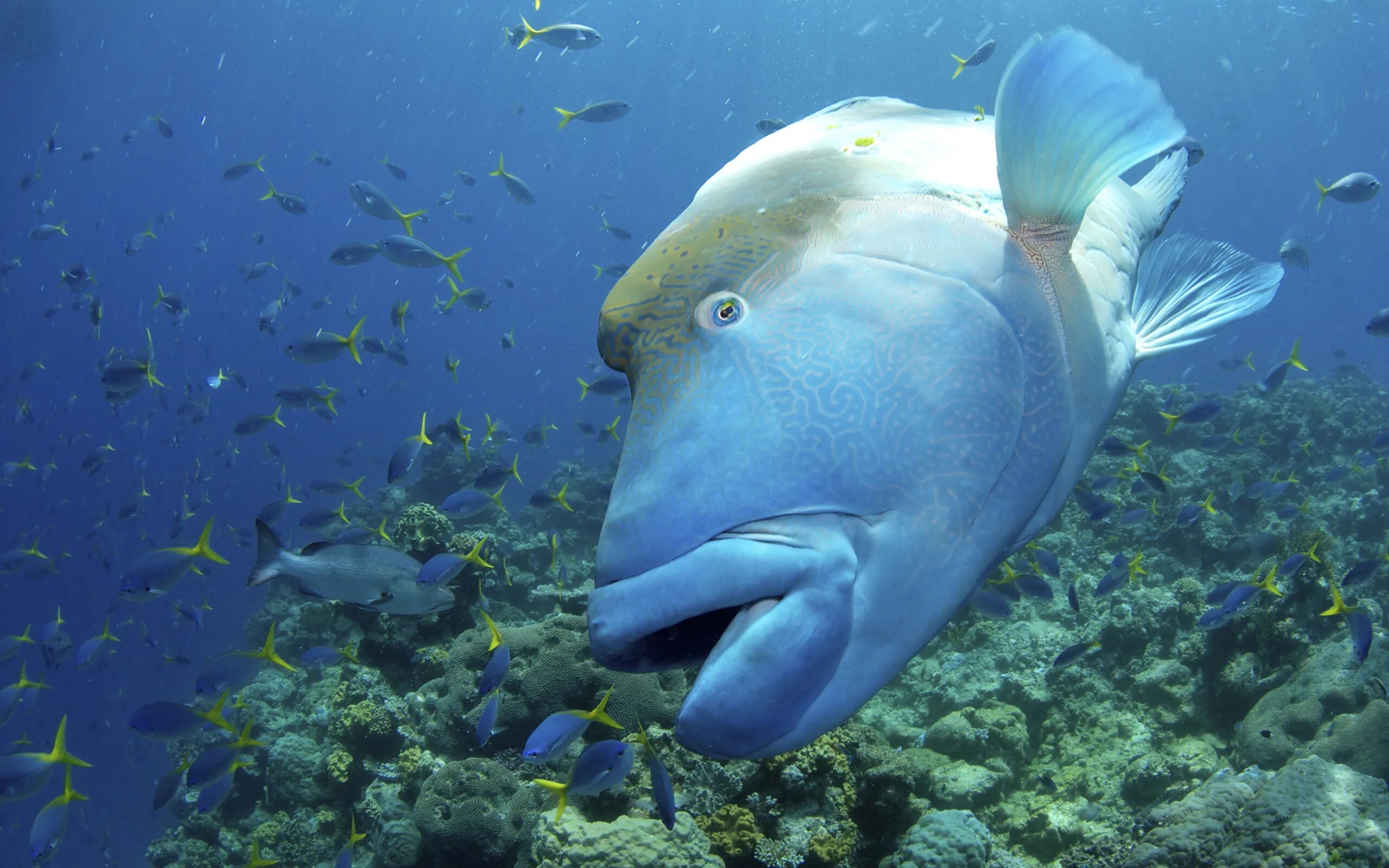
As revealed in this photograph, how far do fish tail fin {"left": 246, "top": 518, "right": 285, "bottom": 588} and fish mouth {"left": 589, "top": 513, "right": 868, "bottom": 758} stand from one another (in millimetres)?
4813

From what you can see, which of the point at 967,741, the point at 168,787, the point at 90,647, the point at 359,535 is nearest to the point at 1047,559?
the point at 967,741

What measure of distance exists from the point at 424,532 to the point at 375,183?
7347 cm

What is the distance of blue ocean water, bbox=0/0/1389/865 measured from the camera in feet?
108

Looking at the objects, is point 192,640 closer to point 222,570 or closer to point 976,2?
point 222,570

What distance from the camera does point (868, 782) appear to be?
3.91 m

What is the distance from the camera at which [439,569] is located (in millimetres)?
5418

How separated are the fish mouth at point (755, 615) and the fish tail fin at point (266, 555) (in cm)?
481

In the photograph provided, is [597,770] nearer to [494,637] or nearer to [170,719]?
[494,637]

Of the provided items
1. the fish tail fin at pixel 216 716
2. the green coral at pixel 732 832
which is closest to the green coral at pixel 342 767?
the fish tail fin at pixel 216 716

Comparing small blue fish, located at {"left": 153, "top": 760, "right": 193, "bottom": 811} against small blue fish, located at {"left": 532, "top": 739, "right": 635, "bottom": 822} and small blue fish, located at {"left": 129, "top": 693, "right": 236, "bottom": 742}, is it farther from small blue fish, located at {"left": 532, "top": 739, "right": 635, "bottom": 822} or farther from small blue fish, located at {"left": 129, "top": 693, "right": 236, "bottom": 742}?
small blue fish, located at {"left": 532, "top": 739, "right": 635, "bottom": 822}

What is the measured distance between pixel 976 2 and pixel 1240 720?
53.9 metres

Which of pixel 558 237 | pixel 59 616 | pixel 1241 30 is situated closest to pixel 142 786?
pixel 59 616

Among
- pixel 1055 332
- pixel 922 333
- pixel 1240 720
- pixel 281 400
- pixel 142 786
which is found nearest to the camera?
pixel 922 333

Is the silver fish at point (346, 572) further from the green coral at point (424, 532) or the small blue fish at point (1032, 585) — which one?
the small blue fish at point (1032, 585)
